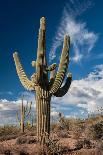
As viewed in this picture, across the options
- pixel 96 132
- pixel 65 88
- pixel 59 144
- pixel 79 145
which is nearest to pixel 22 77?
pixel 65 88

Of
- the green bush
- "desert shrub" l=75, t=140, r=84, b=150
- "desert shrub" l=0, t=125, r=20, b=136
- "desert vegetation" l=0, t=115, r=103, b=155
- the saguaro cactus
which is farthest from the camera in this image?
"desert shrub" l=0, t=125, r=20, b=136

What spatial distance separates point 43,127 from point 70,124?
37.2ft

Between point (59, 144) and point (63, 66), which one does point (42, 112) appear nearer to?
point (59, 144)

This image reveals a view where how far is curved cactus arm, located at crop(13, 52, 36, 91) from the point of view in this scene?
16984 mm

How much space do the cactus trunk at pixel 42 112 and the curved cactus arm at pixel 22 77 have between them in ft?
2.13

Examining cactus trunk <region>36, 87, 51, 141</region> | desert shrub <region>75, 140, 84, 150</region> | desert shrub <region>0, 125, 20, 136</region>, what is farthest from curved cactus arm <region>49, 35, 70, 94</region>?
desert shrub <region>0, 125, 20, 136</region>

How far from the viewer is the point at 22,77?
17.8 m

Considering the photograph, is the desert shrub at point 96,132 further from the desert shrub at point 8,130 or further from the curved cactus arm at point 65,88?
the desert shrub at point 8,130

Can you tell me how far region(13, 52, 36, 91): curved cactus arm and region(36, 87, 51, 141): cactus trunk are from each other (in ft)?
2.13

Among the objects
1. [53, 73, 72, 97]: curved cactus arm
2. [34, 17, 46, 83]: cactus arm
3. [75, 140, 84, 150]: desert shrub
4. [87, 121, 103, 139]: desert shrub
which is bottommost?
[75, 140, 84, 150]: desert shrub

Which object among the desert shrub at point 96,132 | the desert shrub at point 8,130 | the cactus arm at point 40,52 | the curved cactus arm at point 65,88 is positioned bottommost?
the desert shrub at point 96,132

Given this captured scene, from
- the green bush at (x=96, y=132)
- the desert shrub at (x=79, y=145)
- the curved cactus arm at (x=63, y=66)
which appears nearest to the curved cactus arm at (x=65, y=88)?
the curved cactus arm at (x=63, y=66)

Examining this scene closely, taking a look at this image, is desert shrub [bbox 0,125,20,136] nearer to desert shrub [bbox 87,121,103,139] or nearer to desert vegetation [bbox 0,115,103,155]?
desert vegetation [bbox 0,115,103,155]

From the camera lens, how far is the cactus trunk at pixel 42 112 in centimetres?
1577
